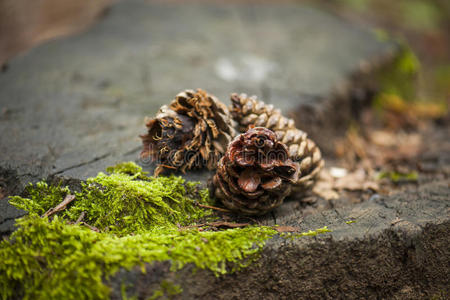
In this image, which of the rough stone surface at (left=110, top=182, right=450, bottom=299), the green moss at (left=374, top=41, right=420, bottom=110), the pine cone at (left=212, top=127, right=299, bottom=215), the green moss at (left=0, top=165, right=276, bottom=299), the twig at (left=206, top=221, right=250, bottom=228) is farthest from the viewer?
the green moss at (left=374, top=41, right=420, bottom=110)

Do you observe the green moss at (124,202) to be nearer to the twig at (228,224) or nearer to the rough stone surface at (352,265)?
the twig at (228,224)

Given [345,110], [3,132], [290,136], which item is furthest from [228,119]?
[345,110]

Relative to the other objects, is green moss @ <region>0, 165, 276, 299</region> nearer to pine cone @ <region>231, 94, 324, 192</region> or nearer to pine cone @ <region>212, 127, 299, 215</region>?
pine cone @ <region>212, 127, 299, 215</region>

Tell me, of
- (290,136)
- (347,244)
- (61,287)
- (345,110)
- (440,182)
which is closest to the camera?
(61,287)

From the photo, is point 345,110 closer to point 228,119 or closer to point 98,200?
point 228,119

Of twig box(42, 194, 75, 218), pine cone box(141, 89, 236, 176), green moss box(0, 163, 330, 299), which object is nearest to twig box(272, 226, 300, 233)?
green moss box(0, 163, 330, 299)

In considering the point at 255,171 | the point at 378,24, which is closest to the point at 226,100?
the point at 255,171
